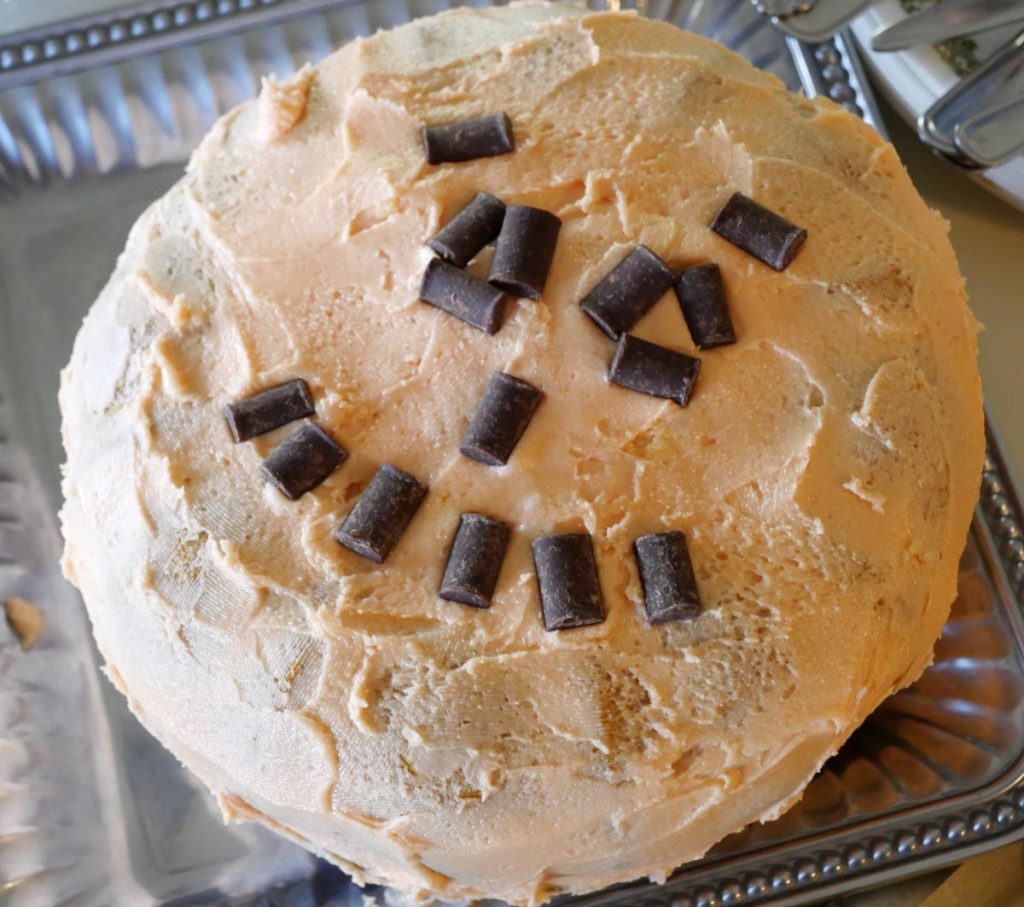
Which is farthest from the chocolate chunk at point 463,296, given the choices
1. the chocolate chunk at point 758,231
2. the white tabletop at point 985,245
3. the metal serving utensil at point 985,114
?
the white tabletop at point 985,245

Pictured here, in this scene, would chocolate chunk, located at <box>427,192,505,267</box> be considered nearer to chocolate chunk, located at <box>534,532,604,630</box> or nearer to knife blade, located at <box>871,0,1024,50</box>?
chocolate chunk, located at <box>534,532,604,630</box>

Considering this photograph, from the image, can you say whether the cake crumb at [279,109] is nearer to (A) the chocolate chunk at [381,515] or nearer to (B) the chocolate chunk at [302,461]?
(B) the chocolate chunk at [302,461]

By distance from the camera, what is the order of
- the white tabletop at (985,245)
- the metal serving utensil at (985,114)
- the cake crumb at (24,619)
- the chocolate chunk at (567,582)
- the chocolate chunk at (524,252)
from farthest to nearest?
the white tabletop at (985,245), the cake crumb at (24,619), the metal serving utensil at (985,114), the chocolate chunk at (524,252), the chocolate chunk at (567,582)

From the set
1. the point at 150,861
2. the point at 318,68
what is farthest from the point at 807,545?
the point at 150,861

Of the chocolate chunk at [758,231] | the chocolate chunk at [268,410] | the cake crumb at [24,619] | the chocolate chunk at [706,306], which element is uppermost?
the chocolate chunk at [758,231]

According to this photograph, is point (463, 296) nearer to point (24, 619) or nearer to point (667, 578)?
point (667, 578)

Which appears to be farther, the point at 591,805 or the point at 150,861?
the point at 150,861

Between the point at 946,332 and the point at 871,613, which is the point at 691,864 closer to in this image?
the point at 871,613
